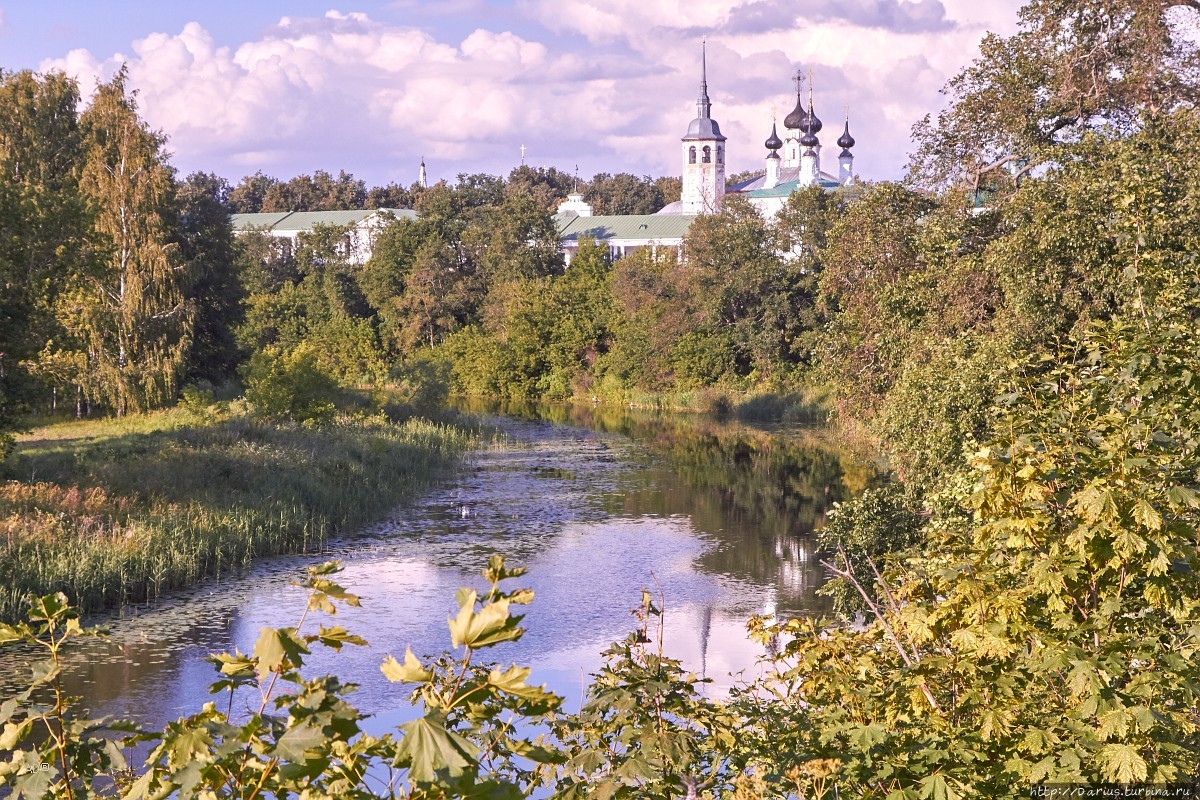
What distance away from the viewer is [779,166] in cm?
8944

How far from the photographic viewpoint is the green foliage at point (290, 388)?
27.9 meters

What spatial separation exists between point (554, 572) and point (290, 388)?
42.5 ft

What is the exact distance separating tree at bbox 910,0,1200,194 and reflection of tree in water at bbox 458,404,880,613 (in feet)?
20.8

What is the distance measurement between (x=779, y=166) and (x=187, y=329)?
65.1m

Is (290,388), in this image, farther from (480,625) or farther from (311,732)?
(480,625)

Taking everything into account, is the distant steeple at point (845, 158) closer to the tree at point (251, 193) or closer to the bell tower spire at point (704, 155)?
the bell tower spire at point (704, 155)

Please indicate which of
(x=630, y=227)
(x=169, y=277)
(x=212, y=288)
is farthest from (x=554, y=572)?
(x=630, y=227)

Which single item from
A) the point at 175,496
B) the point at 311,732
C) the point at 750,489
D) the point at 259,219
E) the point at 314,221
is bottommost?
the point at 750,489

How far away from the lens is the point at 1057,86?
54.4ft

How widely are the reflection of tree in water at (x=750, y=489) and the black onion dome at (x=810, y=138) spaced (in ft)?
147

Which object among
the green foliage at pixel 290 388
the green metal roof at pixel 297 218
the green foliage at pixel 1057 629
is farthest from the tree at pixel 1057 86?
the green metal roof at pixel 297 218

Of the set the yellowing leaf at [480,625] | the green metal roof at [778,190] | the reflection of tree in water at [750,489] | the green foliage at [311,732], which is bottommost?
the reflection of tree in water at [750,489]

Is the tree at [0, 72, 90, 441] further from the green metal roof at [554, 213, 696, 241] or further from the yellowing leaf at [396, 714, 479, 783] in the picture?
the green metal roof at [554, 213, 696, 241]

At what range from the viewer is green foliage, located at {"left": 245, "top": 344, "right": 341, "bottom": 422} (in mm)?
27906
